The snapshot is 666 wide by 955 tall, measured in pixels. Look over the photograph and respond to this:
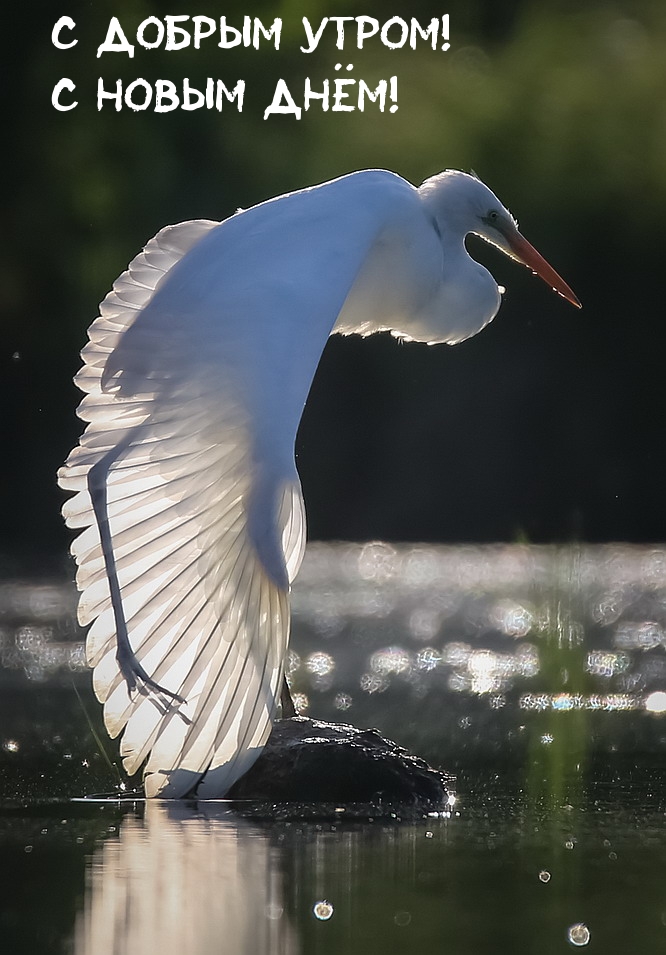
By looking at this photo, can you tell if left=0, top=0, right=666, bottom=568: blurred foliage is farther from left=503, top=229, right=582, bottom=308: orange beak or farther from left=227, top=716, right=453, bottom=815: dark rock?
left=227, top=716, right=453, bottom=815: dark rock

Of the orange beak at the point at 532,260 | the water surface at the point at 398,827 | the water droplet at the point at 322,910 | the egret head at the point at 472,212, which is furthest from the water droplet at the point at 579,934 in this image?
the orange beak at the point at 532,260

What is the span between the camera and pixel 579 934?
2.87 meters

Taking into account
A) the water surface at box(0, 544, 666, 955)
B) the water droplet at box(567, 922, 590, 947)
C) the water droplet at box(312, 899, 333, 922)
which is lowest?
the water surface at box(0, 544, 666, 955)

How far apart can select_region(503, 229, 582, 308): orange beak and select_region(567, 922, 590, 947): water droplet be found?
9.75 feet

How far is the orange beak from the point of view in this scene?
5.63m

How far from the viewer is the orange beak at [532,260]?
5.63m

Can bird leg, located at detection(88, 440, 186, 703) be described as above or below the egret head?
below

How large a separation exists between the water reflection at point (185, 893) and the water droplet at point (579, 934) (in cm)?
43

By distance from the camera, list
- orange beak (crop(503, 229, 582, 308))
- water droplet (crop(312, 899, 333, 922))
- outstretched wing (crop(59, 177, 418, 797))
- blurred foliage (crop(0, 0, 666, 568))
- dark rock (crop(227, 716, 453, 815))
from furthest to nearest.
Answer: blurred foliage (crop(0, 0, 666, 568))
orange beak (crop(503, 229, 582, 308))
dark rock (crop(227, 716, 453, 815))
outstretched wing (crop(59, 177, 418, 797))
water droplet (crop(312, 899, 333, 922))

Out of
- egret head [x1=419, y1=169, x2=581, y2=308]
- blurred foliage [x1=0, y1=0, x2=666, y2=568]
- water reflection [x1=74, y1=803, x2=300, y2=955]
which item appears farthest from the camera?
blurred foliage [x1=0, y1=0, x2=666, y2=568]

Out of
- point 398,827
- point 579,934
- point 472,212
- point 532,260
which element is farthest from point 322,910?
point 532,260

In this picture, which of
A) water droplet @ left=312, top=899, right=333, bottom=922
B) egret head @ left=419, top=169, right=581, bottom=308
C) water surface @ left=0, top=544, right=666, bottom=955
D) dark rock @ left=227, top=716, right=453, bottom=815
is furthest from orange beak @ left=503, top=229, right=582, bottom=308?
water droplet @ left=312, top=899, right=333, bottom=922

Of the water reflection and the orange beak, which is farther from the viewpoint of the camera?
the orange beak

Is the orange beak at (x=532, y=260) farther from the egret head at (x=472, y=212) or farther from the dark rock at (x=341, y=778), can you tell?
the dark rock at (x=341, y=778)
